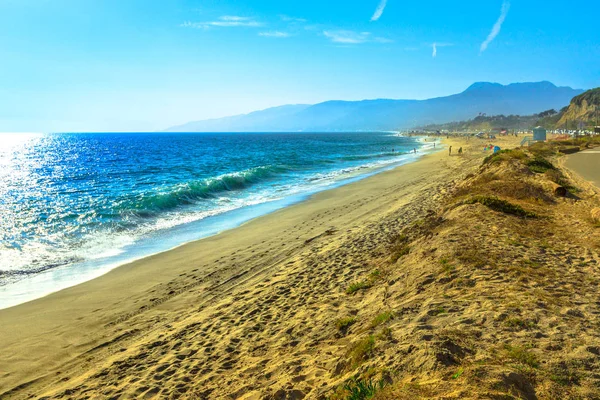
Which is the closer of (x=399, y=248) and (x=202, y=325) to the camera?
(x=202, y=325)

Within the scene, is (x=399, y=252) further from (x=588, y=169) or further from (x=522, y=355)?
(x=588, y=169)

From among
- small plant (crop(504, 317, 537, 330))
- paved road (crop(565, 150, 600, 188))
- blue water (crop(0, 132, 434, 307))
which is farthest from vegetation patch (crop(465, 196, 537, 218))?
blue water (crop(0, 132, 434, 307))

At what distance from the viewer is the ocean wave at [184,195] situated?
19375 mm

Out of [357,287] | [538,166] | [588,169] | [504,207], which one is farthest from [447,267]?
[588,169]

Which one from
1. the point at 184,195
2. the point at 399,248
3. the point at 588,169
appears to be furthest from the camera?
the point at 184,195

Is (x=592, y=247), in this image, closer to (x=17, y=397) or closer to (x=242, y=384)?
(x=242, y=384)

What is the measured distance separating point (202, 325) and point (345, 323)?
265cm

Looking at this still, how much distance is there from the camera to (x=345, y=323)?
5.91 m

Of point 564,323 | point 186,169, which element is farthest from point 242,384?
point 186,169

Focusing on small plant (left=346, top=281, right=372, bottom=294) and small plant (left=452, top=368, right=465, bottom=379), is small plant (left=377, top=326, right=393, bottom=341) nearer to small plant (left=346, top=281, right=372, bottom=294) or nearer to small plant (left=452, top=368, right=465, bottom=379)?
small plant (left=452, top=368, right=465, bottom=379)

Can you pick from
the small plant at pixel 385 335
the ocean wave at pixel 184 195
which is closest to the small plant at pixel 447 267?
the small plant at pixel 385 335

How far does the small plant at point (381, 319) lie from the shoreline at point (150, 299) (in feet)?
6.10

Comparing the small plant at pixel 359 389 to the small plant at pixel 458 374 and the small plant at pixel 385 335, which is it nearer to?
the small plant at pixel 458 374

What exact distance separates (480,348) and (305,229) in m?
10.1
